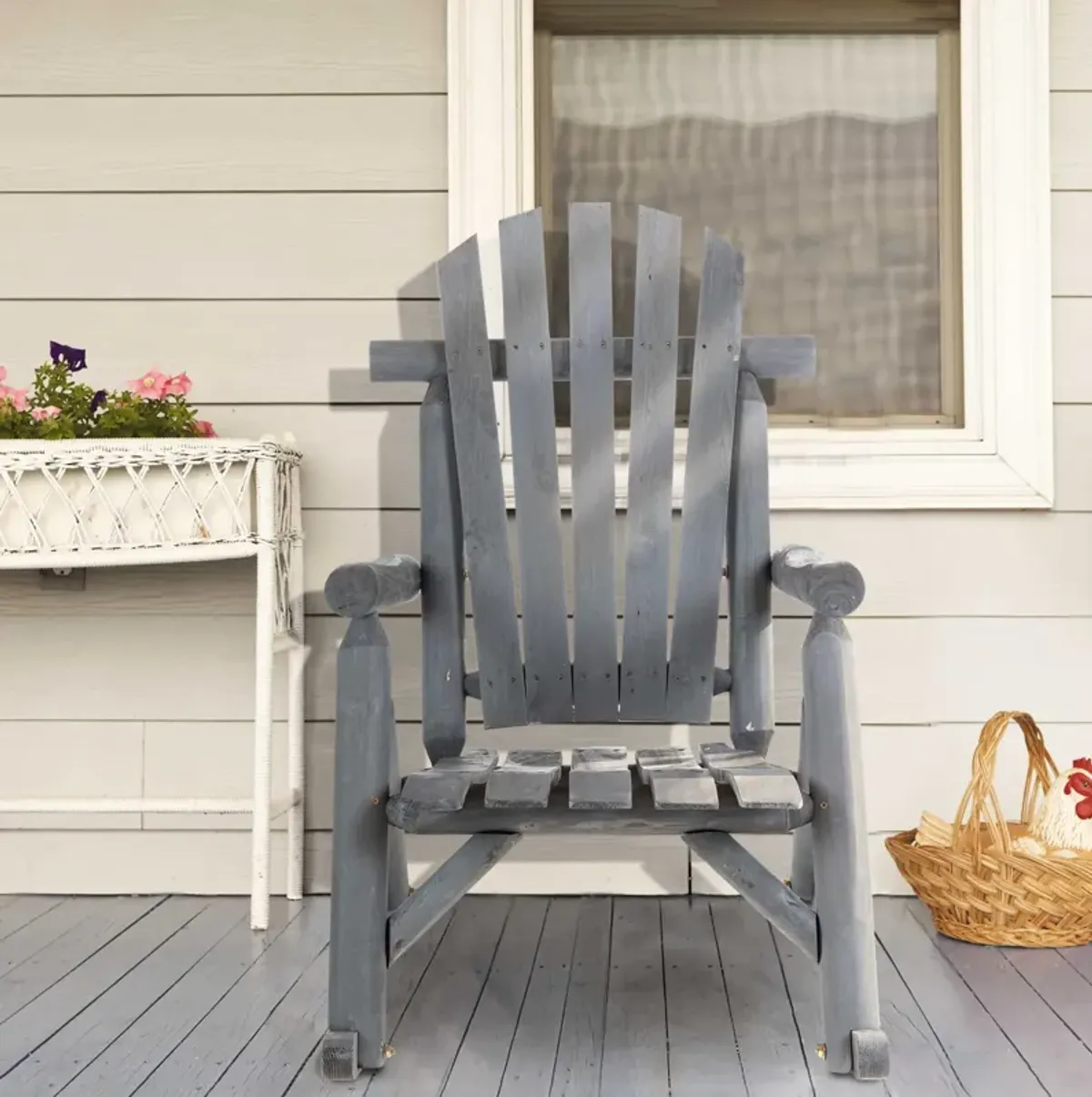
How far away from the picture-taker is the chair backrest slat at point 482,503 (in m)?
1.74

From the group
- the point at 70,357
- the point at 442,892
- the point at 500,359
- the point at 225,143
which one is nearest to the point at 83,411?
the point at 70,357

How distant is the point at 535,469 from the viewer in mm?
1788

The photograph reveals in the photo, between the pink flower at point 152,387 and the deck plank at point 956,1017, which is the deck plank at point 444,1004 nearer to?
the deck plank at point 956,1017

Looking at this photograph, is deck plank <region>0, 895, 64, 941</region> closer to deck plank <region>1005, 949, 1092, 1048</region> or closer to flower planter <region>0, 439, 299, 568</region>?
flower planter <region>0, 439, 299, 568</region>

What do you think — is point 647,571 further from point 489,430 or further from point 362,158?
point 362,158

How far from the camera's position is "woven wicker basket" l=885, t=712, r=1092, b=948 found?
1806 mm

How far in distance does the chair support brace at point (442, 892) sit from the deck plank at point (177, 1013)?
33 centimetres

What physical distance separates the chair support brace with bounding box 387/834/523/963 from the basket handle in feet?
2.63

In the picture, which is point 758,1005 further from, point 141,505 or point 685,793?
point 141,505

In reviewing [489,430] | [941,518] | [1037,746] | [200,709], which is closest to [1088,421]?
[941,518]

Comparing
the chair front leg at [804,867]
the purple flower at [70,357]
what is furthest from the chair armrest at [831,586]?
the purple flower at [70,357]

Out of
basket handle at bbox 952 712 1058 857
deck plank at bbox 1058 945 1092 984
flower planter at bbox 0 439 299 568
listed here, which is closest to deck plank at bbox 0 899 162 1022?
flower planter at bbox 0 439 299 568

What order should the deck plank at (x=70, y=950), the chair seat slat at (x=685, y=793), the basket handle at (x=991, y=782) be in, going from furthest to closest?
the basket handle at (x=991, y=782)
the deck plank at (x=70, y=950)
the chair seat slat at (x=685, y=793)

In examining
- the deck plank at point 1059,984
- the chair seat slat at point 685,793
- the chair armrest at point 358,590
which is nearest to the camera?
the chair seat slat at point 685,793
